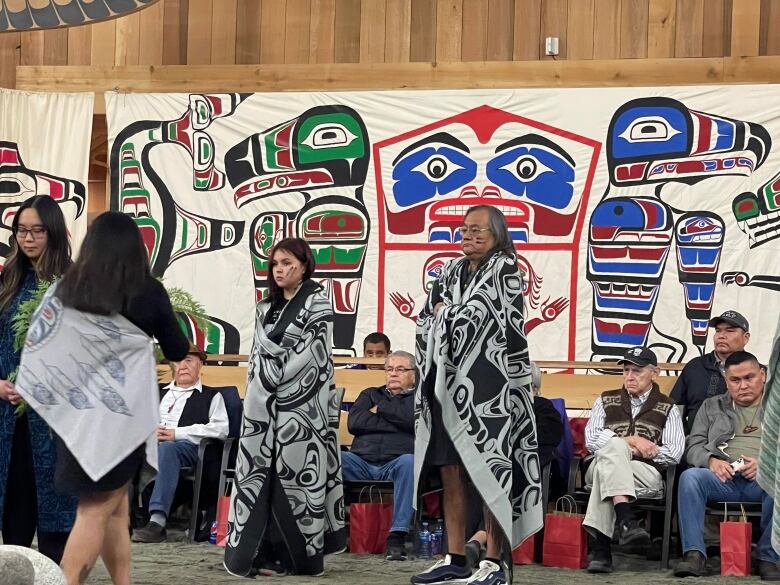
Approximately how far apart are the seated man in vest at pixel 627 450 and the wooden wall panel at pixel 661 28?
3072 millimetres

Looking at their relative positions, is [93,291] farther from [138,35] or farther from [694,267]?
[138,35]

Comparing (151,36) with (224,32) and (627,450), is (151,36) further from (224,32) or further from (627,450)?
(627,450)

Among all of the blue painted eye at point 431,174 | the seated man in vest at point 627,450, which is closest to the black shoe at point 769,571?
the seated man in vest at point 627,450

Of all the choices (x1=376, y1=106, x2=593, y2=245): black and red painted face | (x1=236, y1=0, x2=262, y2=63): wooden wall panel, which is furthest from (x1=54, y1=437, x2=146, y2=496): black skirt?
(x1=236, y1=0, x2=262, y2=63): wooden wall panel

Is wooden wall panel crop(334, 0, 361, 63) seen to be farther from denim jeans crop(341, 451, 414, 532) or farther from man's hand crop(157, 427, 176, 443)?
denim jeans crop(341, 451, 414, 532)

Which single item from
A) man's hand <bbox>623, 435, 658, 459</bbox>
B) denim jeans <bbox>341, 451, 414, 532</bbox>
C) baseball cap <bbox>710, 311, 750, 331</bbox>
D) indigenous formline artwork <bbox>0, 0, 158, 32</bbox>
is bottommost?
denim jeans <bbox>341, 451, 414, 532</bbox>

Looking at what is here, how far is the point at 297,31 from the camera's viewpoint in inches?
377

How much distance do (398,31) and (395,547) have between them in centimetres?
437

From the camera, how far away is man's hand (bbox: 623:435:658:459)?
6223 millimetres

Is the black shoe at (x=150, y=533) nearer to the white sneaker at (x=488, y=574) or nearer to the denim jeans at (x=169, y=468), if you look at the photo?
the denim jeans at (x=169, y=468)

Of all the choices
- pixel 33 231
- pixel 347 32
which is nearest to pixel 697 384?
pixel 33 231

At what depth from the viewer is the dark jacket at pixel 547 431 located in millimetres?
6352

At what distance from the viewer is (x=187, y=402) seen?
719cm

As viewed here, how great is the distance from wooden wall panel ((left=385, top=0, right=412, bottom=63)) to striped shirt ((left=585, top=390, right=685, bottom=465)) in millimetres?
3676
